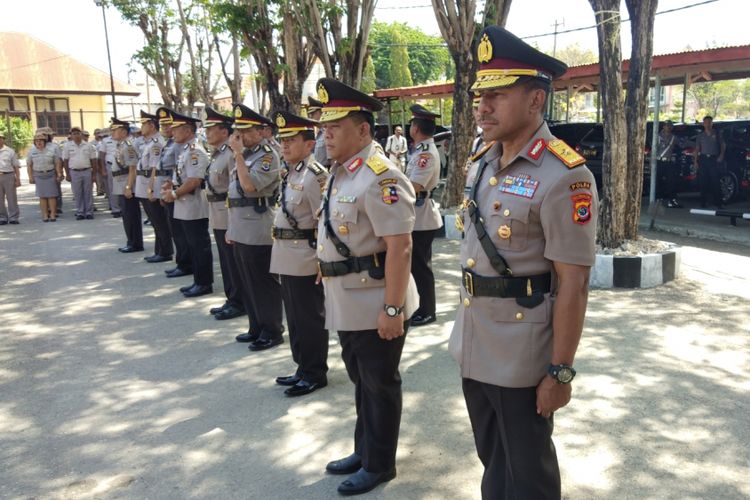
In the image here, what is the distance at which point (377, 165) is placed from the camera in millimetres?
3133

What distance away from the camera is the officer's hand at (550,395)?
2.18 metres

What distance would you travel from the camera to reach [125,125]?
10.4m

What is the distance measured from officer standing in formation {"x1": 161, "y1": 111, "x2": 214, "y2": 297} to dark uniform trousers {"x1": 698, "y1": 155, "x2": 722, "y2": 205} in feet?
32.5

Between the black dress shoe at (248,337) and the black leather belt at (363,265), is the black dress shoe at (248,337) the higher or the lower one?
the lower one

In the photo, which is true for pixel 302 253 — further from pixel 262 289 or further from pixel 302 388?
pixel 262 289

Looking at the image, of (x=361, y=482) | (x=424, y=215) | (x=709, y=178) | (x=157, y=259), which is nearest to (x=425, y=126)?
(x=424, y=215)

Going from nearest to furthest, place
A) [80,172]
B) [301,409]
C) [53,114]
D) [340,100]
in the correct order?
[340,100], [301,409], [80,172], [53,114]

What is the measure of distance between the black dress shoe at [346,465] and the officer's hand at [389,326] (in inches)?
28.9

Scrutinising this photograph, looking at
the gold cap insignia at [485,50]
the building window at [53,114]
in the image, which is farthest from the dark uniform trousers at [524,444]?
the building window at [53,114]

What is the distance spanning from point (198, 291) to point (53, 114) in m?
36.1

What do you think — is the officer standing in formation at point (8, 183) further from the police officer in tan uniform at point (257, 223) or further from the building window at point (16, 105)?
the building window at point (16, 105)

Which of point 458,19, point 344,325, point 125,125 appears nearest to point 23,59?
point 125,125

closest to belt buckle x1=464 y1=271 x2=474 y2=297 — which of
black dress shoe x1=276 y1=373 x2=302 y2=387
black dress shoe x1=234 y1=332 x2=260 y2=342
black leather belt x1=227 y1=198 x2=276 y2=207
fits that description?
black dress shoe x1=276 y1=373 x2=302 y2=387

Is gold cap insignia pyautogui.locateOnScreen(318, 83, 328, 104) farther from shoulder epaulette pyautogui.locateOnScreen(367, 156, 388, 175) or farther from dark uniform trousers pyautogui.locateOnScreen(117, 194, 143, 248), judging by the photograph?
dark uniform trousers pyautogui.locateOnScreen(117, 194, 143, 248)
